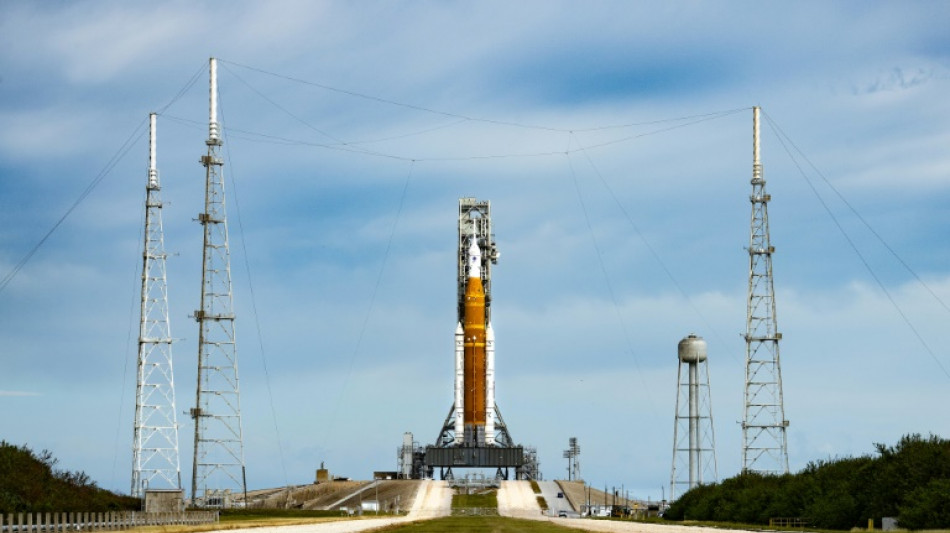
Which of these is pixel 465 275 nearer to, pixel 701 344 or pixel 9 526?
pixel 701 344

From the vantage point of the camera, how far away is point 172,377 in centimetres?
10288

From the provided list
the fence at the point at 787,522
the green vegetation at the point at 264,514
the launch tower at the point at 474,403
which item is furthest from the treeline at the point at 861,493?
the launch tower at the point at 474,403

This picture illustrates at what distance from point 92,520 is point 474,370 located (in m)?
83.8

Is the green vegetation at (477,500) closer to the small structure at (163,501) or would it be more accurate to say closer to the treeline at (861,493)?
the treeline at (861,493)

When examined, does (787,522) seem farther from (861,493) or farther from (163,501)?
(163,501)

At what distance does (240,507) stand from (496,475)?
45.5m

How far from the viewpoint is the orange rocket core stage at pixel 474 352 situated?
153 m

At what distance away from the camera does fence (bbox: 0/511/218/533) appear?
63344 millimetres

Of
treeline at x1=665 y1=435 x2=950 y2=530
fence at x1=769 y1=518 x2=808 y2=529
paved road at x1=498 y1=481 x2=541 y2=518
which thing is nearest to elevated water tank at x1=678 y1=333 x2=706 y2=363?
paved road at x1=498 y1=481 x2=541 y2=518

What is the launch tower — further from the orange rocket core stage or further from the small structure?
the small structure

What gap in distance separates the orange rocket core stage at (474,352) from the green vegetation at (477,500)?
1221cm

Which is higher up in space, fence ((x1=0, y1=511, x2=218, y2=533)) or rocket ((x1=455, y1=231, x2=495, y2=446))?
rocket ((x1=455, y1=231, x2=495, y2=446))

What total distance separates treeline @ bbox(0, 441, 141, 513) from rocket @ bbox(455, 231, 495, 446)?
65397mm

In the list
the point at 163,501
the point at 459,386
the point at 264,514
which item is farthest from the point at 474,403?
the point at 163,501
